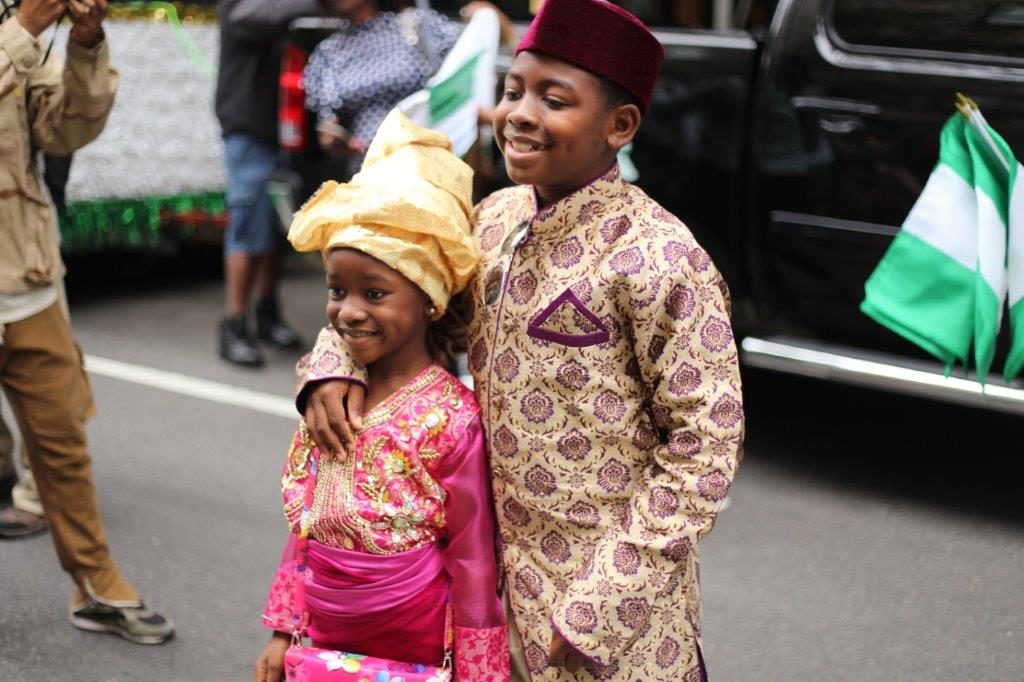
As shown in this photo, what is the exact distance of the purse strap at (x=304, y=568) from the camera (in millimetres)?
2045

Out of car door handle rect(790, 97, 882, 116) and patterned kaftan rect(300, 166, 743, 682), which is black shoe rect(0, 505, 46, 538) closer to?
patterned kaftan rect(300, 166, 743, 682)

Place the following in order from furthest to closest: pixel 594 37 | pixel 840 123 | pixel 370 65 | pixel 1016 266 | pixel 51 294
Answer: pixel 370 65 → pixel 840 123 → pixel 51 294 → pixel 1016 266 → pixel 594 37

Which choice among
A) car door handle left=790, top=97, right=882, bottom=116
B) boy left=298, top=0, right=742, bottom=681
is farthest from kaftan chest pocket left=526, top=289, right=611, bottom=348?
car door handle left=790, top=97, right=882, bottom=116

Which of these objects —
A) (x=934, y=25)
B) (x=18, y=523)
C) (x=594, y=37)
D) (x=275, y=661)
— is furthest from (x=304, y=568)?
(x=934, y=25)

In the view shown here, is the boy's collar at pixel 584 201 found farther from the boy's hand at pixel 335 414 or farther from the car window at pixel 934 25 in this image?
the car window at pixel 934 25

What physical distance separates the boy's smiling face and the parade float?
496 centimetres

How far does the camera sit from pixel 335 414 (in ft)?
6.55

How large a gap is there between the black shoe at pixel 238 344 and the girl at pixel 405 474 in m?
3.83

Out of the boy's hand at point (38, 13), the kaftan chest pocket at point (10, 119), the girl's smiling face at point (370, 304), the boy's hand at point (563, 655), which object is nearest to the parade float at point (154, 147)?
the kaftan chest pocket at point (10, 119)

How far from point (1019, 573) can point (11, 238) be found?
2.97 metres

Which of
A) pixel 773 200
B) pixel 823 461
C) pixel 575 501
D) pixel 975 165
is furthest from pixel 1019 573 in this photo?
pixel 575 501

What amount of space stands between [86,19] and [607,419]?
5.29 feet

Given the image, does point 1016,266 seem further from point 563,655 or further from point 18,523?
point 18,523

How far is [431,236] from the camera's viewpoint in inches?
77.3
